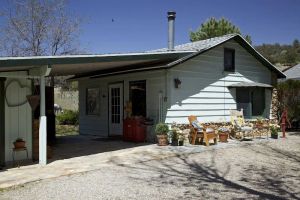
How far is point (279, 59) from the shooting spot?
60.8 meters

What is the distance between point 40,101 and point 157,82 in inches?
185

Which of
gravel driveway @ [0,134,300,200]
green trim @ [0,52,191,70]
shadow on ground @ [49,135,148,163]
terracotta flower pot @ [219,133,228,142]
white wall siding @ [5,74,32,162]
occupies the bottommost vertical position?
gravel driveway @ [0,134,300,200]

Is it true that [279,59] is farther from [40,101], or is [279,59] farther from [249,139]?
[40,101]

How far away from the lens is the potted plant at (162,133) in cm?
1085

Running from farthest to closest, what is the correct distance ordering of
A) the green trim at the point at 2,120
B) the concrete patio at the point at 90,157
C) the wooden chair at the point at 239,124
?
the wooden chair at the point at 239,124 < the green trim at the point at 2,120 < the concrete patio at the point at 90,157

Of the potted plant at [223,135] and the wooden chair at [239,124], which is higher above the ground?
the wooden chair at [239,124]

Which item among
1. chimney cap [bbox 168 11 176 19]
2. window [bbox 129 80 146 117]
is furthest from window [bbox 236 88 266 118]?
window [bbox 129 80 146 117]

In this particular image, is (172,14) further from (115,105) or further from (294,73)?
(294,73)

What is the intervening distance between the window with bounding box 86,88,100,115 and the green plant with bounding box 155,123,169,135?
491cm

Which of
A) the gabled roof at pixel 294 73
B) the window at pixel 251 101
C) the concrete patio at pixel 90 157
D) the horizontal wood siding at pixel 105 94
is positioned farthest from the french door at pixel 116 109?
the gabled roof at pixel 294 73

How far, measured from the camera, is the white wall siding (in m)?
8.42

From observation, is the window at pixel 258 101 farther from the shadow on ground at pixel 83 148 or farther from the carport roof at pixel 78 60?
the shadow on ground at pixel 83 148

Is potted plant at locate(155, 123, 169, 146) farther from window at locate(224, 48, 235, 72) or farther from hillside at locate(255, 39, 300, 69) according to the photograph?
hillside at locate(255, 39, 300, 69)

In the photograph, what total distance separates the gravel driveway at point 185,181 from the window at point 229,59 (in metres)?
5.24
